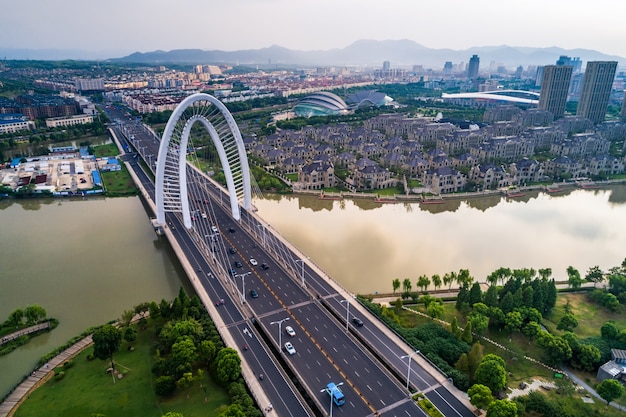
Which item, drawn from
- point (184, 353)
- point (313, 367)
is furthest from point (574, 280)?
point (184, 353)

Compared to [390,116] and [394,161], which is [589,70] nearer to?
[390,116]

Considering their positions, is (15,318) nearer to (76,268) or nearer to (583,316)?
(76,268)

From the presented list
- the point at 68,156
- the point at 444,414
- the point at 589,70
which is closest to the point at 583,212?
the point at 444,414

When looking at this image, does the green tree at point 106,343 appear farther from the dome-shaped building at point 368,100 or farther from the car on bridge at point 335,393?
the dome-shaped building at point 368,100

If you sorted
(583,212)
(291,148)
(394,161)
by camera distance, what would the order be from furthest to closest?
1. (291,148)
2. (394,161)
3. (583,212)

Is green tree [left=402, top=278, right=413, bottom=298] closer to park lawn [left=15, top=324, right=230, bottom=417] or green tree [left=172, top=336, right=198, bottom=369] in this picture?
park lawn [left=15, top=324, right=230, bottom=417]

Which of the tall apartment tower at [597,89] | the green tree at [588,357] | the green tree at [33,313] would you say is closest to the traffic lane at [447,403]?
the green tree at [588,357]
